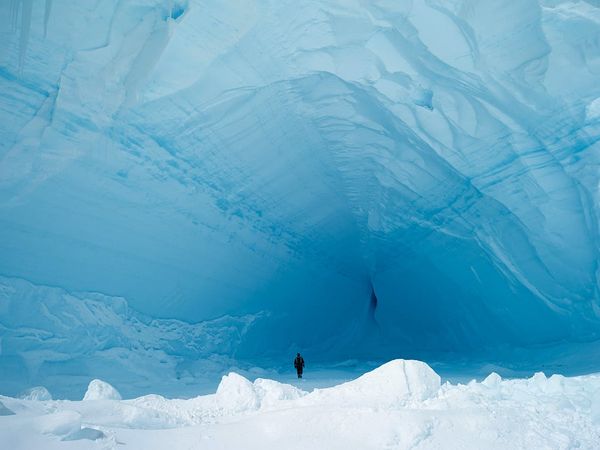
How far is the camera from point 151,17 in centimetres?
531

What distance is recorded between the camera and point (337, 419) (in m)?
2.75

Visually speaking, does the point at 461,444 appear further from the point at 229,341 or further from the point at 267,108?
the point at 229,341

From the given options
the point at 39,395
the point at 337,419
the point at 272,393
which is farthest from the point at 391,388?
the point at 39,395

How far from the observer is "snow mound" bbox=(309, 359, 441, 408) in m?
3.22

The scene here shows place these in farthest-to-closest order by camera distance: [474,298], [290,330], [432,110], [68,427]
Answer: [290,330], [474,298], [432,110], [68,427]

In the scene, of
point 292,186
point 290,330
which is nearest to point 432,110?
point 292,186

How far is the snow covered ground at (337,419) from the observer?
2488 millimetres

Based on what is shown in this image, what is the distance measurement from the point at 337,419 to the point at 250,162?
5.11 m

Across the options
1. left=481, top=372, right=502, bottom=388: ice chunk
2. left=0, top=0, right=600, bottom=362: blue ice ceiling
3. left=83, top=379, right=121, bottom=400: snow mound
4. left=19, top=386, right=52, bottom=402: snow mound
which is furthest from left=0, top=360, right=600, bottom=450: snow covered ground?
left=0, top=0, right=600, bottom=362: blue ice ceiling

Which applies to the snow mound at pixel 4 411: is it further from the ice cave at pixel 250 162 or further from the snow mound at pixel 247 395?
the ice cave at pixel 250 162

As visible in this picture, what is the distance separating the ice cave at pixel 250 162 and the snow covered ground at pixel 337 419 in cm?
242

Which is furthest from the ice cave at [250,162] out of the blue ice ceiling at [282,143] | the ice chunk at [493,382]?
the ice chunk at [493,382]

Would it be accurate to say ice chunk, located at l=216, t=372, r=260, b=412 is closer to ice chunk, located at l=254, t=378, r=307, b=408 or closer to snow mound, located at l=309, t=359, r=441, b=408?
ice chunk, located at l=254, t=378, r=307, b=408

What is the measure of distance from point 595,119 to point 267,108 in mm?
4437
